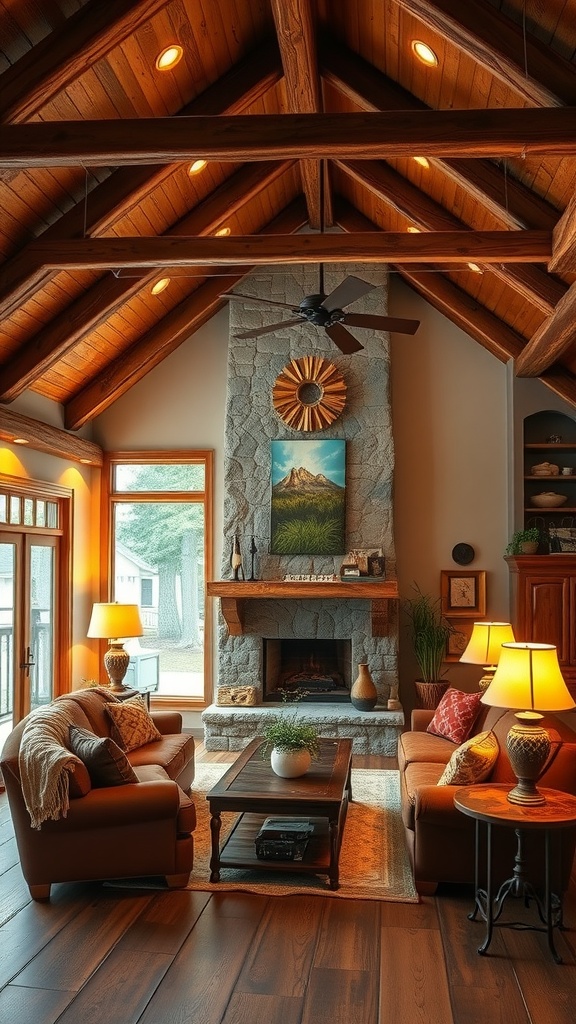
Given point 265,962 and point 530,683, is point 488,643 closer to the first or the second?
point 530,683

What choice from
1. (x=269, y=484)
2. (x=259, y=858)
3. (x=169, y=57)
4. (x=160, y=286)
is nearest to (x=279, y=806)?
(x=259, y=858)

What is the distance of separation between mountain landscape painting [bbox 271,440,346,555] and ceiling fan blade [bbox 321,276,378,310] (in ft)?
10.4

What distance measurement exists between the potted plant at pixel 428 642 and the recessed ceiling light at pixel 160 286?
3.68 metres

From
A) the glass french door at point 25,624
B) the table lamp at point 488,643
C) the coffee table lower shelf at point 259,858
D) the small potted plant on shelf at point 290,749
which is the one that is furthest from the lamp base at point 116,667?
the table lamp at point 488,643

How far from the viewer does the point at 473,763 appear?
14.3ft

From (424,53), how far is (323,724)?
521cm

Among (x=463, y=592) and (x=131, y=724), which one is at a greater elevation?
(x=463, y=592)

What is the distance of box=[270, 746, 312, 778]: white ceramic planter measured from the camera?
480 centimetres

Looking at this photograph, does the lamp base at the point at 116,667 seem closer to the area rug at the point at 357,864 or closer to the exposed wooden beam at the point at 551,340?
the area rug at the point at 357,864

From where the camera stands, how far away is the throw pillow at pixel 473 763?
4.35 meters

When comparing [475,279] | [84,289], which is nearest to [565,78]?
[475,279]

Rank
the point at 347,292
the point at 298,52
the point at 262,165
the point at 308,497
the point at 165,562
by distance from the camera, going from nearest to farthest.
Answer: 1. the point at 347,292
2. the point at 298,52
3. the point at 262,165
4. the point at 308,497
5. the point at 165,562

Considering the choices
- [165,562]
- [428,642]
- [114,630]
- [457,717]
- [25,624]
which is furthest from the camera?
[165,562]

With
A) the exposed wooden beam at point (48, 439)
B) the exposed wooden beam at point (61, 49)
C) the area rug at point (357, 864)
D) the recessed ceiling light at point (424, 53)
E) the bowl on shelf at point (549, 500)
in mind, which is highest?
the recessed ceiling light at point (424, 53)
